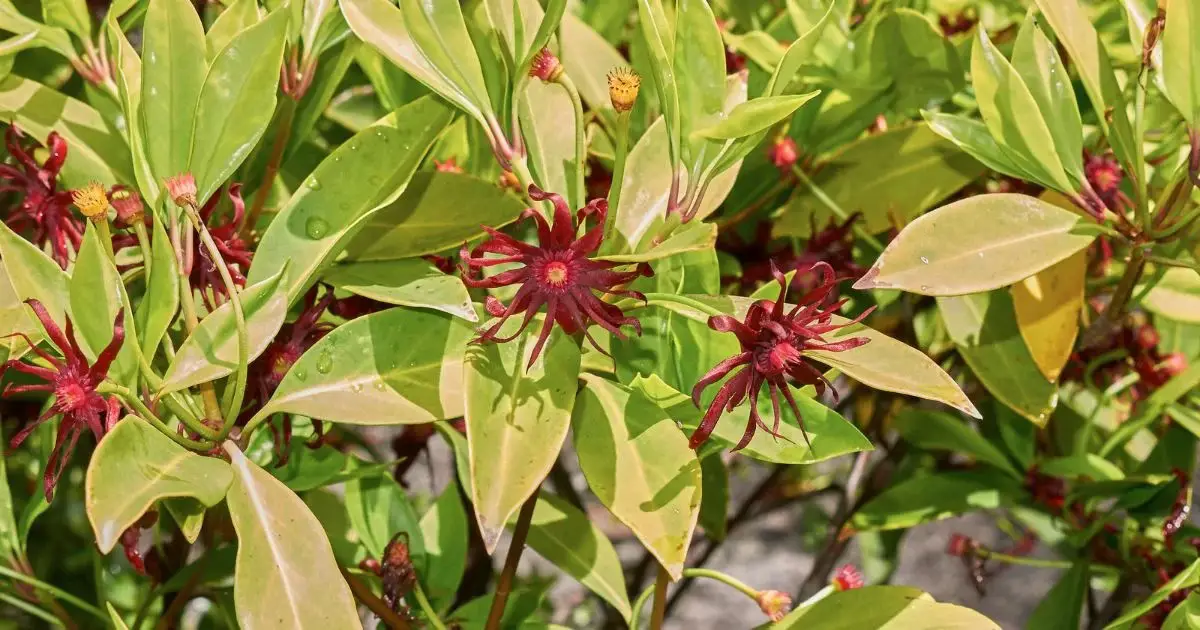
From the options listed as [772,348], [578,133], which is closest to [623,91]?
[578,133]

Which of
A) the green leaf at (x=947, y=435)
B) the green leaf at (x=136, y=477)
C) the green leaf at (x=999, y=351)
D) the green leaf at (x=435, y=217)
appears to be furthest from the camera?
the green leaf at (x=947, y=435)

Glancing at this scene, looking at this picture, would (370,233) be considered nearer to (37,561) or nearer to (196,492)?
(196,492)

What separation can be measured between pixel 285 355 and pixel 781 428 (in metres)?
0.32

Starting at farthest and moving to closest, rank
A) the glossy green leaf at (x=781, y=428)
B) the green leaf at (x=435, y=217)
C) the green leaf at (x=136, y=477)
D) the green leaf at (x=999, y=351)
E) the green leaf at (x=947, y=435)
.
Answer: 1. the green leaf at (x=947, y=435)
2. the green leaf at (x=999, y=351)
3. the green leaf at (x=435, y=217)
4. the glossy green leaf at (x=781, y=428)
5. the green leaf at (x=136, y=477)

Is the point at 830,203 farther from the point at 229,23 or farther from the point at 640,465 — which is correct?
the point at 229,23

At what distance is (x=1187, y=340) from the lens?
110cm

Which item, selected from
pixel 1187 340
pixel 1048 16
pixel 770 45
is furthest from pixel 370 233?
pixel 1187 340

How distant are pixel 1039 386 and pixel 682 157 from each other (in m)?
0.39

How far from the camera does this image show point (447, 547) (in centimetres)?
92

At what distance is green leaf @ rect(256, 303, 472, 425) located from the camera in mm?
629

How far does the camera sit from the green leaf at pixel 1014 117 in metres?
0.71

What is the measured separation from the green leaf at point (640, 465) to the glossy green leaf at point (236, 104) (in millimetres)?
255

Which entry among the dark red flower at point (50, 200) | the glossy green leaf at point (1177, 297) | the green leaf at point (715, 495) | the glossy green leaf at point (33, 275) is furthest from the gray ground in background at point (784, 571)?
the glossy green leaf at point (33, 275)

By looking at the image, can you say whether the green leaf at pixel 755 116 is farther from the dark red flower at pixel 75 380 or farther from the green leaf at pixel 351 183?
the dark red flower at pixel 75 380
